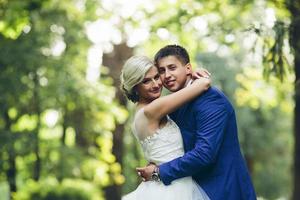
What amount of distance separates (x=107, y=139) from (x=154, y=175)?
12.6 meters

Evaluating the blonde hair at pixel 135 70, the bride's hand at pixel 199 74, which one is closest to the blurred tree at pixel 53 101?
the blonde hair at pixel 135 70

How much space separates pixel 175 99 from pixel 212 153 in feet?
1.49

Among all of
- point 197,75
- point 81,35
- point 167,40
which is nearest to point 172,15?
point 167,40

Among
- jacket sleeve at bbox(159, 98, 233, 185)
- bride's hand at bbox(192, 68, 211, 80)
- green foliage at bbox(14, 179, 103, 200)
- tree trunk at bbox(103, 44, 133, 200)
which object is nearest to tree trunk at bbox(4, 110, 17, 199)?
green foliage at bbox(14, 179, 103, 200)

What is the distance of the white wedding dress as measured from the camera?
4.78m

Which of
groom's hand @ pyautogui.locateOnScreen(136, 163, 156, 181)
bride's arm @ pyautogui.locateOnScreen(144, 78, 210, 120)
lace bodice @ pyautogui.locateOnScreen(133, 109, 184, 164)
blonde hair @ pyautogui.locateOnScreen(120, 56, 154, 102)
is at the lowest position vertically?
groom's hand @ pyautogui.locateOnScreen(136, 163, 156, 181)

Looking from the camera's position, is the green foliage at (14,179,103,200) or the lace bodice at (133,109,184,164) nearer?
the lace bodice at (133,109,184,164)

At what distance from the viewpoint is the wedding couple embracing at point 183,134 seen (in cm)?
462

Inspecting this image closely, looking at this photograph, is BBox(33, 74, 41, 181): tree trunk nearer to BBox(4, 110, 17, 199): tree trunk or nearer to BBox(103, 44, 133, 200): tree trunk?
BBox(4, 110, 17, 199): tree trunk

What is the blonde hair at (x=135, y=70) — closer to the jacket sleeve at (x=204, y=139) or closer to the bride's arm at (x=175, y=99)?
the bride's arm at (x=175, y=99)

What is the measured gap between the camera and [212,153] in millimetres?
4566

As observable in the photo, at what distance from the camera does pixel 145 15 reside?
1516 centimetres

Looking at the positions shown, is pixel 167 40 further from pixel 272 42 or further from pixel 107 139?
pixel 272 42

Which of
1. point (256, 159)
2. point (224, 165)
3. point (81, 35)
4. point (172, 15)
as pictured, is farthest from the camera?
point (256, 159)
